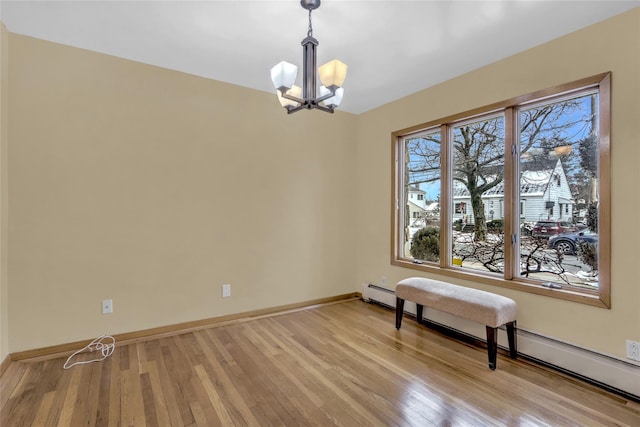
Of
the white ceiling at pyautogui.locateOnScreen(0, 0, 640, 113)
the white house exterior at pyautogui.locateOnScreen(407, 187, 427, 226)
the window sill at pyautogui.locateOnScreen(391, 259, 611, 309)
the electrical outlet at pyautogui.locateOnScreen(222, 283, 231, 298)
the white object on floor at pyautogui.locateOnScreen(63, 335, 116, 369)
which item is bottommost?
the white object on floor at pyautogui.locateOnScreen(63, 335, 116, 369)

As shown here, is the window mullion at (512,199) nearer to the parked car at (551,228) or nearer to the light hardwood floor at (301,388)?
the parked car at (551,228)

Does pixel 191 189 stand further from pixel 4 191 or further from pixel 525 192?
pixel 525 192

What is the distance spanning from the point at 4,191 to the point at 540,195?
14.6 feet

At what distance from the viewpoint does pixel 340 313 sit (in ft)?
12.4

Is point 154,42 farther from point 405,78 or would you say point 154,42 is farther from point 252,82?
point 405,78

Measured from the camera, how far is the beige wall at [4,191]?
2379 millimetres

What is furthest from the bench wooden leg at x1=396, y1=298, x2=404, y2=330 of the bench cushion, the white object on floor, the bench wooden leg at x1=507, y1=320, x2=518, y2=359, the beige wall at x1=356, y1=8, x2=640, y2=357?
the white object on floor

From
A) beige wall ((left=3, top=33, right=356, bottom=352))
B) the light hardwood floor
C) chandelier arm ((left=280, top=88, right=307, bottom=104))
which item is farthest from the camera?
beige wall ((left=3, top=33, right=356, bottom=352))

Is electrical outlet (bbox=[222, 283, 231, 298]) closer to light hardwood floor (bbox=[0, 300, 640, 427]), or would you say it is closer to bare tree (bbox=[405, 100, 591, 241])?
light hardwood floor (bbox=[0, 300, 640, 427])

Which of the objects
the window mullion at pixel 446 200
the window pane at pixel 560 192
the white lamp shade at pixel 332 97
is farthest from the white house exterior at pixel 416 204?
the white lamp shade at pixel 332 97

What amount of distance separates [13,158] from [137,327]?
1776 mm

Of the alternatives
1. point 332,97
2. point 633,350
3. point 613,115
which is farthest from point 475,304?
point 332,97

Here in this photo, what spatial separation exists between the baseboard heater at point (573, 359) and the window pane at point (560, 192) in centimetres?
49

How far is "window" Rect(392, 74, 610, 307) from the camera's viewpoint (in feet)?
7.84
